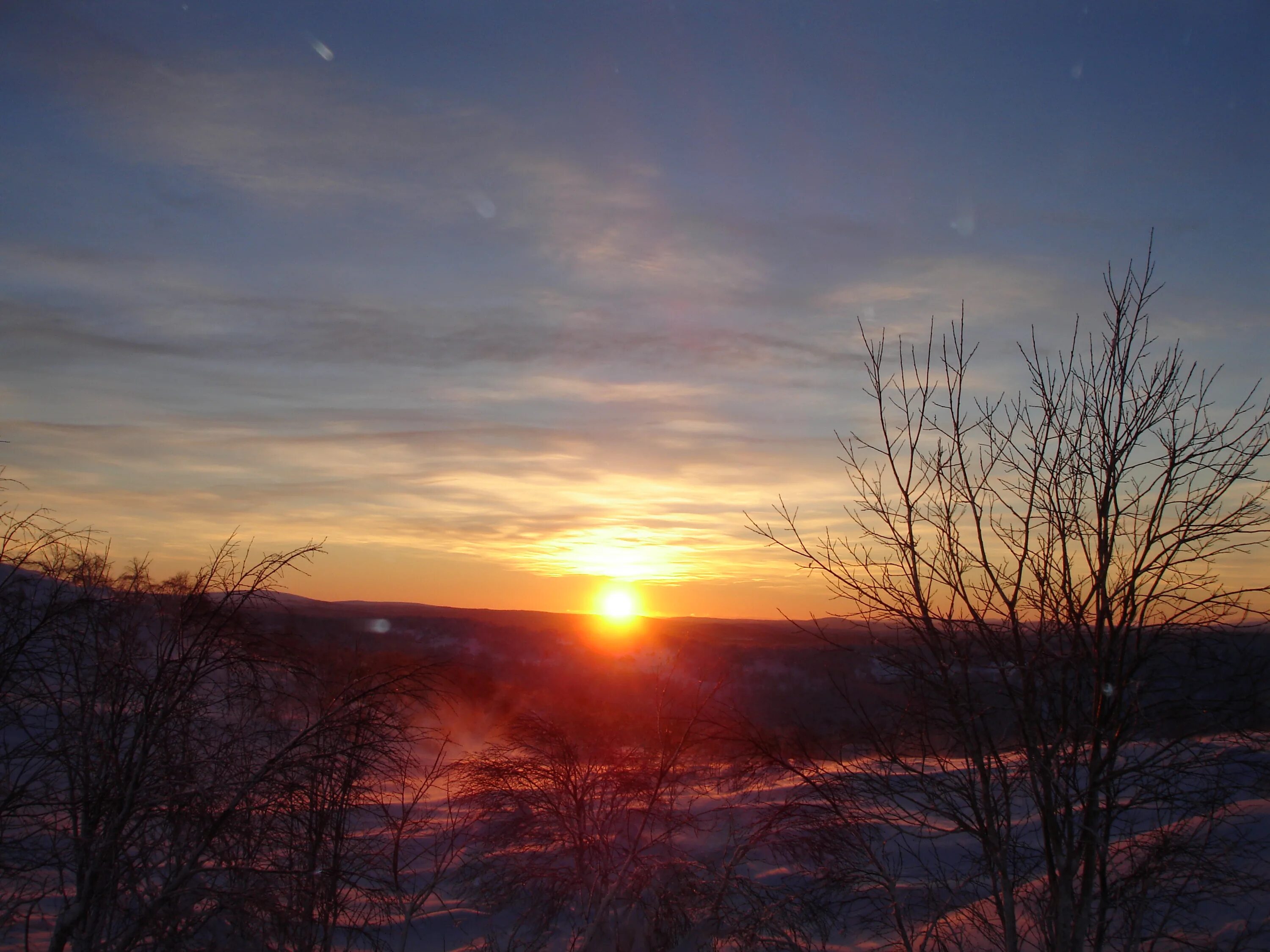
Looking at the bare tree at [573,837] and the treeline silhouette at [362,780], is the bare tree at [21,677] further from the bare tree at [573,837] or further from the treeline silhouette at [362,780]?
the bare tree at [573,837]

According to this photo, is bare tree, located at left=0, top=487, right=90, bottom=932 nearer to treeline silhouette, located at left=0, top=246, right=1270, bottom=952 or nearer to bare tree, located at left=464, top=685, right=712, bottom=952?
treeline silhouette, located at left=0, top=246, right=1270, bottom=952

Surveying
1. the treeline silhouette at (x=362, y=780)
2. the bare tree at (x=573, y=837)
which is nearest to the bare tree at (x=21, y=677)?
the treeline silhouette at (x=362, y=780)

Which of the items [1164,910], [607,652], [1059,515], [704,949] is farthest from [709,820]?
[607,652]

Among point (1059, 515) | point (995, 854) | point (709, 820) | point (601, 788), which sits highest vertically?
point (1059, 515)

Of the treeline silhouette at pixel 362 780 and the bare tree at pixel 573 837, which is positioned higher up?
the treeline silhouette at pixel 362 780

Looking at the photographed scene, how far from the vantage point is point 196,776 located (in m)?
7.73

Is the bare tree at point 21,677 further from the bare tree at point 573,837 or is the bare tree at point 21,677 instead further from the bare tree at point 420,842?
the bare tree at point 573,837

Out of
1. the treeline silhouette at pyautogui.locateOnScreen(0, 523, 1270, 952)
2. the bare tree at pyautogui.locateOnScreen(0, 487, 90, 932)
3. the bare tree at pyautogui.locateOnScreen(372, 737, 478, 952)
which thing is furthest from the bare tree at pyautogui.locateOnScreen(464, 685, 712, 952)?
the bare tree at pyautogui.locateOnScreen(0, 487, 90, 932)

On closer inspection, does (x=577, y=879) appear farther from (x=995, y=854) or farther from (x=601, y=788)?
(x=995, y=854)

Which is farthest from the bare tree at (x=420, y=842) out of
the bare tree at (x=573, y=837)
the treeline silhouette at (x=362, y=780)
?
the bare tree at (x=573, y=837)

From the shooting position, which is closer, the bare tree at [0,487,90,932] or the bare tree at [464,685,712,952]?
the bare tree at [0,487,90,932]

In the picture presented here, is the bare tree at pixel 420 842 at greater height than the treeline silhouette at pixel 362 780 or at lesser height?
lesser

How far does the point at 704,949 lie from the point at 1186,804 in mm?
8504

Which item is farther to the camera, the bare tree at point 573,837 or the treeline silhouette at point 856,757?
the bare tree at point 573,837
